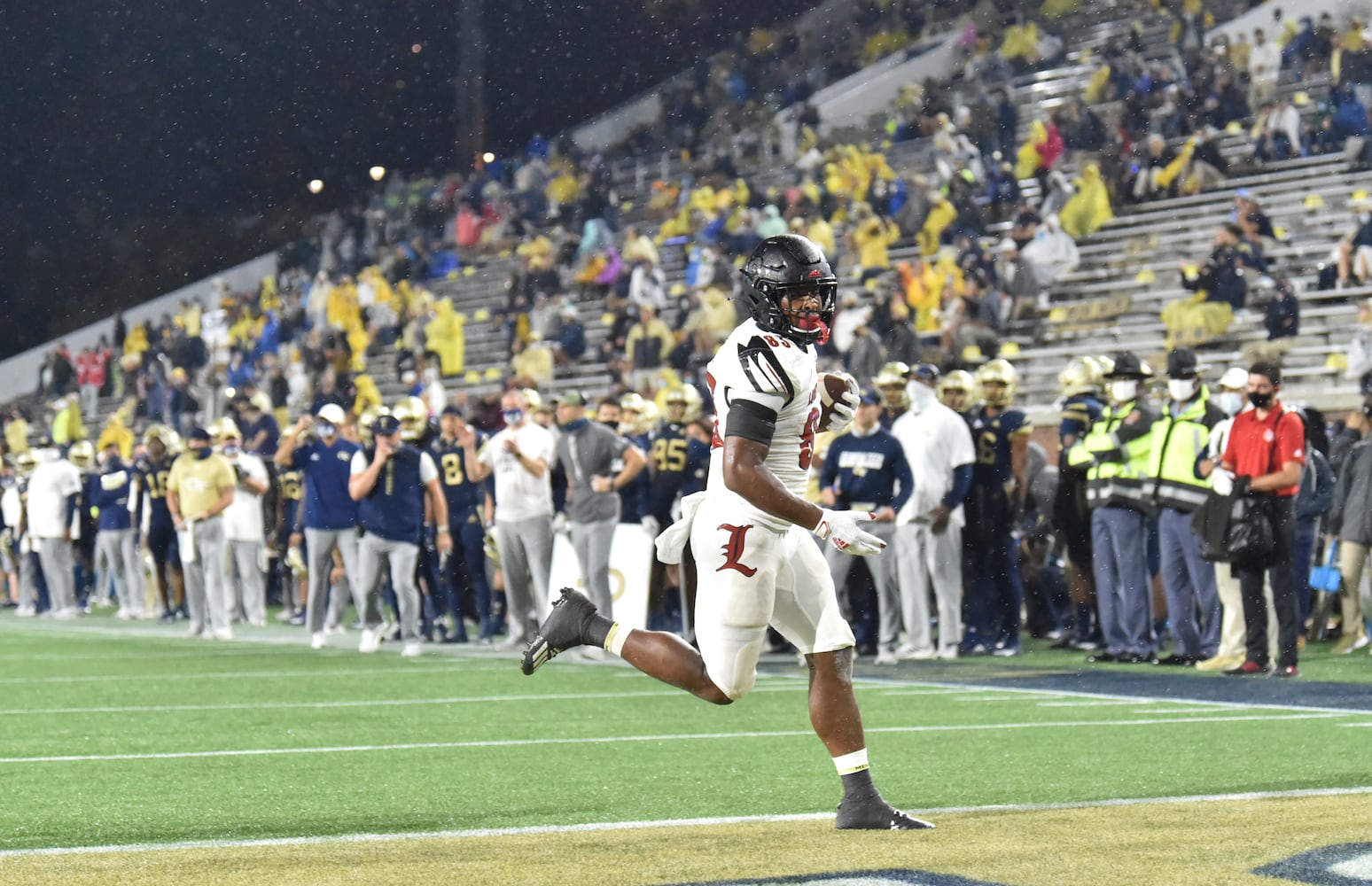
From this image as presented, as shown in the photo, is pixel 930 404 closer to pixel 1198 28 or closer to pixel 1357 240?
pixel 1357 240

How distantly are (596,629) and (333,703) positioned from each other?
14.9 ft

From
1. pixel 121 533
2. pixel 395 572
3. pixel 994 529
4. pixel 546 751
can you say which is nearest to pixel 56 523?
pixel 121 533

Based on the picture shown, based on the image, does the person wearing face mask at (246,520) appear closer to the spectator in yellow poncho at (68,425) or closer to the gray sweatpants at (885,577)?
the gray sweatpants at (885,577)

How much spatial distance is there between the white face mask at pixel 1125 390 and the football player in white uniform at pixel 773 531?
6.76m

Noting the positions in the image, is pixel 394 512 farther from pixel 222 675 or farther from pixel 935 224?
pixel 935 224

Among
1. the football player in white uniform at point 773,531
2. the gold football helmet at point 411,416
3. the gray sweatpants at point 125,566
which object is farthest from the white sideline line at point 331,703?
the gray sweatpants at point 125,566

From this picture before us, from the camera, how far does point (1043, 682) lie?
1116 centimetres

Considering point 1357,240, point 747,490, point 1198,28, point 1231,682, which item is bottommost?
point 1231,682

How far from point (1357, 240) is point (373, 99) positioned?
22.4m

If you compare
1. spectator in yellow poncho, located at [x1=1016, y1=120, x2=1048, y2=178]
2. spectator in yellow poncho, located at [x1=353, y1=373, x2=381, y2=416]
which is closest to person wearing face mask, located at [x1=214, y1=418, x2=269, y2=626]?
spectator in yellow poncho, located at [x1=353, y1=373, x2=381, y2=416]

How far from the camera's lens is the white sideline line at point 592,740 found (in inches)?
318

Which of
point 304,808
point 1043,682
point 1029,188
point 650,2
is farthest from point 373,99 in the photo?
point 304,808

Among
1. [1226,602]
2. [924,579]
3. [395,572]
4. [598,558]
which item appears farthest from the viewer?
[395,572]

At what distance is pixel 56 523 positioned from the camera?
830 inches
